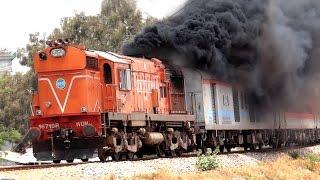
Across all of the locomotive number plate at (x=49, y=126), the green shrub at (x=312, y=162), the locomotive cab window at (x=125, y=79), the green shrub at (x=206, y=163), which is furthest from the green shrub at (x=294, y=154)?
the locomotive number plate at (x=49, y=126)

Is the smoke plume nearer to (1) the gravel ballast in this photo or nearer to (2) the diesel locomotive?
(2) the diesel locomotive

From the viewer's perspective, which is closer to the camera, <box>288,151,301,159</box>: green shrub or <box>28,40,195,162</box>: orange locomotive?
<box>28,40,195,162</box>: orange locomotive

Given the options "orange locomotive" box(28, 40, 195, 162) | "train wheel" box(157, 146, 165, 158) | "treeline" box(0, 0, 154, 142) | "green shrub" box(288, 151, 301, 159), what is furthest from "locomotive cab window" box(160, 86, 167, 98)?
"treeline" box(0, 0, 154, 142)

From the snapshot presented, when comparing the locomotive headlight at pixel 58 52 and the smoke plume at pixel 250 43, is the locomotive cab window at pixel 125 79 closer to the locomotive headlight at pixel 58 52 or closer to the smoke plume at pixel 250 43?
the locomotive headlight at pixel 58 52

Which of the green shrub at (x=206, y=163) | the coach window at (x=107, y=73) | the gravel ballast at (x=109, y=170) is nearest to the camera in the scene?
the gravel ballast at (x=109, y=170)

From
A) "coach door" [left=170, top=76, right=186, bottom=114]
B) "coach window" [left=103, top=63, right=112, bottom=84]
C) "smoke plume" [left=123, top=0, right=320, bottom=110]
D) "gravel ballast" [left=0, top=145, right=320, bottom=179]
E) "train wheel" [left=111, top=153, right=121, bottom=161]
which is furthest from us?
"smoke plume" [left=123, top=0, right=320, bottom=110]

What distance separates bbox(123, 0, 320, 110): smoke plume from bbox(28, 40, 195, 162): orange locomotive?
3048 millimetres

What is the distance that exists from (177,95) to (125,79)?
160 inches

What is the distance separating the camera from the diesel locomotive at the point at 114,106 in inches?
709

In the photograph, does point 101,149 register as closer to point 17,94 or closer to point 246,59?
point 246,59

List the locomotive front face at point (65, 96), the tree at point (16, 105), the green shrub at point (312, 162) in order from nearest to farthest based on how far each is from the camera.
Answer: the locomotive front face at point (65, 96) → the green shrub at point (312, 162) → the tree at point (16, 105)

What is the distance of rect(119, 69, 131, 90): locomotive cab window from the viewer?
745 inches

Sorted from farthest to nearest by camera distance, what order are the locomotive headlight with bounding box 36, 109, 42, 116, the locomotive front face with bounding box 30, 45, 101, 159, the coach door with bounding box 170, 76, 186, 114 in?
the coach door with bounding box 170, 76, 186, 114, the locomotive headlight with bounding box 36, 109, 42, 116, the locomotive front face with bounding box 30, 45, 101, 159

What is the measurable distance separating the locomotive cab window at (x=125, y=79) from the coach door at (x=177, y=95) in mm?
3245
